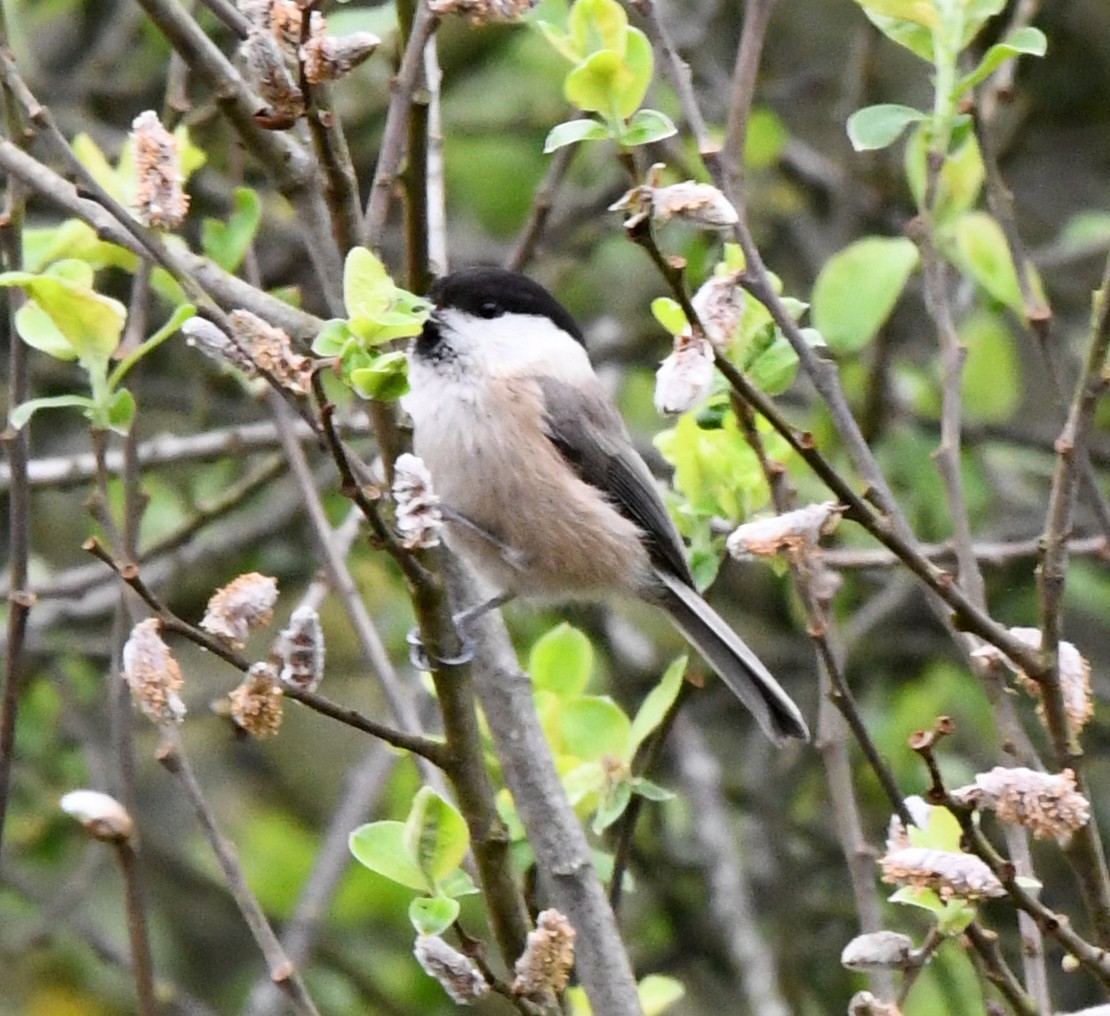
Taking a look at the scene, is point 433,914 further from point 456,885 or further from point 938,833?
point 938,833

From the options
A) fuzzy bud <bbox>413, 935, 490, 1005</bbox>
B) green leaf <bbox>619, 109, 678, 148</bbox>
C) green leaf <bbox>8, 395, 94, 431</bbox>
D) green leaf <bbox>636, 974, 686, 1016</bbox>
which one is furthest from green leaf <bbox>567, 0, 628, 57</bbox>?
green leaf <bbox>636, 974, 686, 1016</bbox>

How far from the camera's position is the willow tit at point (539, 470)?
7.51 feet

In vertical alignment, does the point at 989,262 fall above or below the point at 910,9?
below

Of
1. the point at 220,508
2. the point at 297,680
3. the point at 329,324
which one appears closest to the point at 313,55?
the point at 329,324

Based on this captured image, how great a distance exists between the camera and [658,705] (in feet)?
5.98

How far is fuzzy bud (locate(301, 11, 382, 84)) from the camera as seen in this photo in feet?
4.41

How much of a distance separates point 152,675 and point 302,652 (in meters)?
0.12

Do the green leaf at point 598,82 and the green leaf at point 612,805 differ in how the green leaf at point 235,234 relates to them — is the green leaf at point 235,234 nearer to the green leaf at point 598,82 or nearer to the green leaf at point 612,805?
the green leaf at point 598,82

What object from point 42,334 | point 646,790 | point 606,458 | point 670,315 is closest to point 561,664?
point 646,790

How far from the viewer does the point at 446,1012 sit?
361cm

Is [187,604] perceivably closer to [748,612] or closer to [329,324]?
[748,612]

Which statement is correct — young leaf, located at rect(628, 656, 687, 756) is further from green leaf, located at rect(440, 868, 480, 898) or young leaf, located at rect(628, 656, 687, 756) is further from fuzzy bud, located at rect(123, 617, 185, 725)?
fuzzy bud, located at rect(123, 617, 185, 725)

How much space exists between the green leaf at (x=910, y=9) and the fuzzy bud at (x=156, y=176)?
690 millimetres

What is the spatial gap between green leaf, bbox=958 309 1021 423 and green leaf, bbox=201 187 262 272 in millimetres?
1945
